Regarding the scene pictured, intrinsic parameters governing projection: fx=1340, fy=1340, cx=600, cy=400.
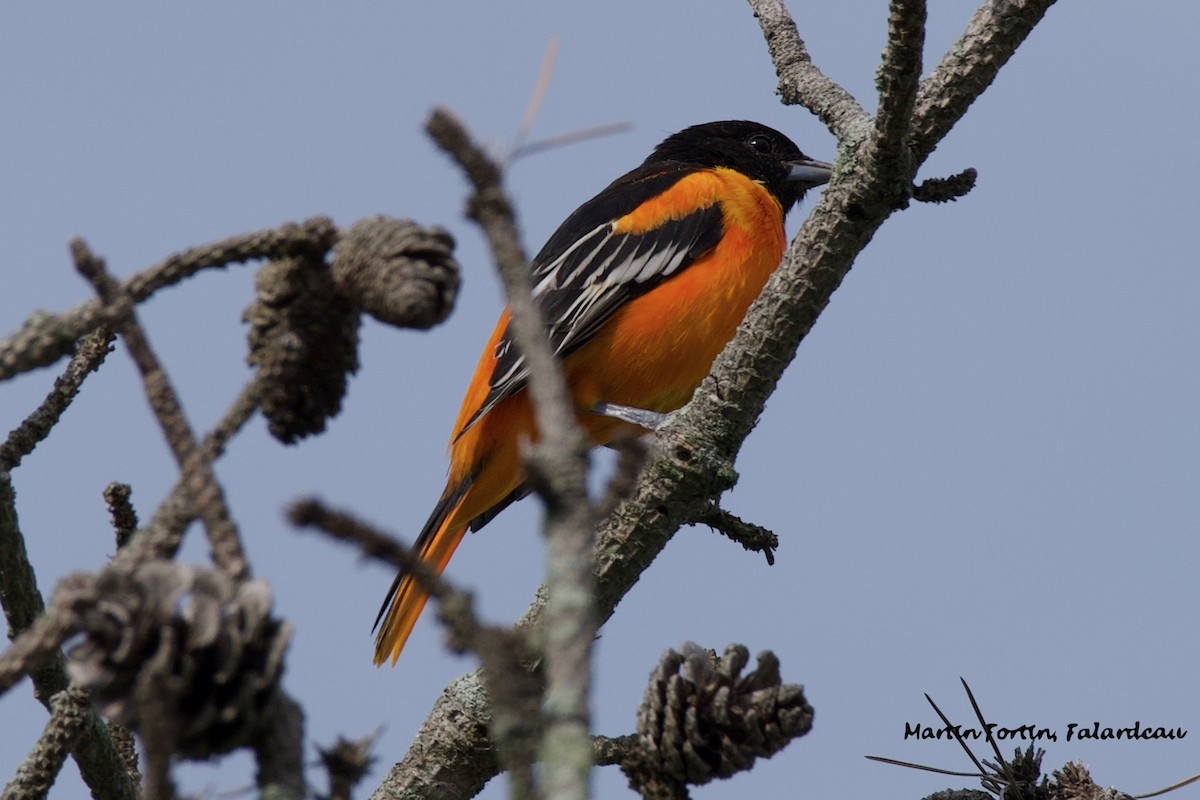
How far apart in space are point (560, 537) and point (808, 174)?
18.9ft

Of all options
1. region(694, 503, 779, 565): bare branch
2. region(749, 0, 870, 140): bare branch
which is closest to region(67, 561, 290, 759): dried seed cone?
region(749, 0, 870, 140): bare branch

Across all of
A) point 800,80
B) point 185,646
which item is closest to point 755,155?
point 800,80

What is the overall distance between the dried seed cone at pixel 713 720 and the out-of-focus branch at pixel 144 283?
0.65 meters

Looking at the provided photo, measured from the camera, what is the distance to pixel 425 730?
12.1 ft

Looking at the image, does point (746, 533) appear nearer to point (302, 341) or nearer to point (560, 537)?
point (302, 341)

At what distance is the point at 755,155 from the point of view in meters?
6.69

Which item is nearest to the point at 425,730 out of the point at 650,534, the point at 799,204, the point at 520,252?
the point at 650,534

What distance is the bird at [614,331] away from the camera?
17.6ft

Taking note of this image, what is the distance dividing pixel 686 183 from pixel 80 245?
15.6ft

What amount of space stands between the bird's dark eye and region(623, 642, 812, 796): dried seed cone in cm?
539

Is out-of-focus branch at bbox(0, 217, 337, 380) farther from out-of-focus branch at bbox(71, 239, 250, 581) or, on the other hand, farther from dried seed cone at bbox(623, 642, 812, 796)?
dried seed cone at bbox(623, 642, 812, 796)

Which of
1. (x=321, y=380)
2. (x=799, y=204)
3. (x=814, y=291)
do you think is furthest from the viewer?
(x=799, y=204)

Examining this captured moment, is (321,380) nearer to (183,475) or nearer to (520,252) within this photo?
(183,475)

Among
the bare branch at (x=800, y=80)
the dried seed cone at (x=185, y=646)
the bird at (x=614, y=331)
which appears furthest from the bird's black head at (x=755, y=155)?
the dried seed cone at (x=185, y=646)
